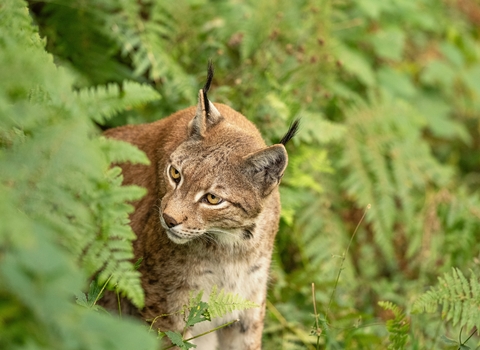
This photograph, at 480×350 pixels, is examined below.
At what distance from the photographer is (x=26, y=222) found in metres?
2.14

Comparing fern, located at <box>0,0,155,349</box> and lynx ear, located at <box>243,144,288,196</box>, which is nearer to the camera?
fern, located at <box>0,0,155,349</box>

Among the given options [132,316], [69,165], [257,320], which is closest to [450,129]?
[257,320]

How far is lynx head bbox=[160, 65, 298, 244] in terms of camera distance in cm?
389

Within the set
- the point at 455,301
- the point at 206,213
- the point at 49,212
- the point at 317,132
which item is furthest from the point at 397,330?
the point at 49,212

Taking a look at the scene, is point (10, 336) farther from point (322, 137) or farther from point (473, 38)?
point (473, 38)

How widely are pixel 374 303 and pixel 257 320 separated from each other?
2.50m

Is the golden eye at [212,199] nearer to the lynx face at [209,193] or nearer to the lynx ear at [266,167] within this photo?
the lynx face at [209,193]

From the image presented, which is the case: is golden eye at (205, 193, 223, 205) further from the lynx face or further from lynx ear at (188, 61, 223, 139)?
lynx ear at (188, 61, 223, 139)

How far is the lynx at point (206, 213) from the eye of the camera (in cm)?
394

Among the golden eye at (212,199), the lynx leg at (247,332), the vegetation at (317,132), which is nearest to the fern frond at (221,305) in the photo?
the vegetation at (317,132)

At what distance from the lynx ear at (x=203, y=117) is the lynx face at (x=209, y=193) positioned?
66 mm

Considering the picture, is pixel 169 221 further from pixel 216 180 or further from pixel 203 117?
pixel 203 117

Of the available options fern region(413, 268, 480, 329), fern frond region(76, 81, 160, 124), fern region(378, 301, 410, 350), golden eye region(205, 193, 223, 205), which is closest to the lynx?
golden eye region(205, 193, 223, 205)

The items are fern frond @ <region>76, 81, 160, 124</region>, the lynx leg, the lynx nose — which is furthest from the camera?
the lynx leg
